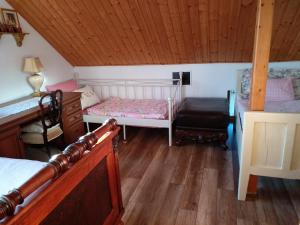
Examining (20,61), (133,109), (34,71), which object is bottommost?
(133,109)

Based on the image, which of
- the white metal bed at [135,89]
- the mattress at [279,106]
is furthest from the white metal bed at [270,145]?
the white metal bed at [135,89]

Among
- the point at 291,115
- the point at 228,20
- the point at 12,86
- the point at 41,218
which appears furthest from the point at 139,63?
the point at 41,218

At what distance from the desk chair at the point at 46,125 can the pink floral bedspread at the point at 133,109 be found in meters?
0.89

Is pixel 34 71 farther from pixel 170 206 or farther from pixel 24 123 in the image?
pixel 170 206

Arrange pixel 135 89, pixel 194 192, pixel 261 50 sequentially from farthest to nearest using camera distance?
pixel 135 89, pixel 194 192, pixel 261 50

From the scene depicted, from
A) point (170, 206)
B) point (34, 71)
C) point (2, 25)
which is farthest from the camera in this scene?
point (34, 71)

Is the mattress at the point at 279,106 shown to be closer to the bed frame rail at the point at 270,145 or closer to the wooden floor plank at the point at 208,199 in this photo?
the bed frame rail at the point at 270,145

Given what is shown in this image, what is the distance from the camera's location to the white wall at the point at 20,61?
9.63 feet

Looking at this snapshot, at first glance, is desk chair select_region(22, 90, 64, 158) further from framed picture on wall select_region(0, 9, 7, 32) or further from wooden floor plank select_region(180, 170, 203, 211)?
wooden floor plank select_region(180, 170, 203, 211)

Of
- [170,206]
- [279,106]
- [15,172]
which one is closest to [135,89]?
[279,106]

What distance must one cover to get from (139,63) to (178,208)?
8.42 feet

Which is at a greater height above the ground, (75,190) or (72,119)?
(75,190)

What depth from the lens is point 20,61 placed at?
3146 millimetres

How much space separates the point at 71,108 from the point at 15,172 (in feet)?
5.72
